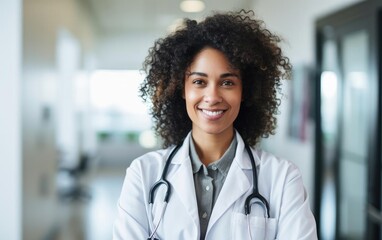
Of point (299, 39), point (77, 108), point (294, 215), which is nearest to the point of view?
point (294, 215)

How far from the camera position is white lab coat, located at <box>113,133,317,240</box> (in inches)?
38.3

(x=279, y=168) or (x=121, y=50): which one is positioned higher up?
(x=121, y=50)

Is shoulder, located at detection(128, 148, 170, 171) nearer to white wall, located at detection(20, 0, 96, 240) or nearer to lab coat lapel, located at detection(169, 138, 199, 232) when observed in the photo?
lab coat lapel, located at detection(169, 138, 199, 232)

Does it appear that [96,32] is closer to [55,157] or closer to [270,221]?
[55,157]

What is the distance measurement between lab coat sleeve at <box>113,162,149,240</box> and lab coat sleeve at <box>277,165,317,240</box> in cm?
33

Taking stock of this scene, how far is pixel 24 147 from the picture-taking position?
9.25 feet

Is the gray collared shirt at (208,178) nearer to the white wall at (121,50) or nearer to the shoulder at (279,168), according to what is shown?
the shoulder at (279,168)

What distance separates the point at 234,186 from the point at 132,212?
0.26 metres

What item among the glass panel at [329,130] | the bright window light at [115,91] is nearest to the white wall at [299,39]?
the glass panel at [329,130]

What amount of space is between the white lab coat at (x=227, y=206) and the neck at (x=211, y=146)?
5cm

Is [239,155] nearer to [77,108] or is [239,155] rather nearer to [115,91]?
[77,108]

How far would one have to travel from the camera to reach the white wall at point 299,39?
310 centimetres

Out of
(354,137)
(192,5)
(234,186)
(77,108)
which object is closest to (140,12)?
(192,5)

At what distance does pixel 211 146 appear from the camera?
1.10 metres
